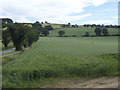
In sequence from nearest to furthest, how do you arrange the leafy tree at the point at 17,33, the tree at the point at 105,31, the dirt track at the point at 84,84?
the dirt track at the point at 84,84 < the leafy tree at the point at 17,33 < the tree at the point at 105,31

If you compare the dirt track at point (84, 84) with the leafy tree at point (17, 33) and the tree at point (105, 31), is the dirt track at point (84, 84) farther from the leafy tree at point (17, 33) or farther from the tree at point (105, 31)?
the tree at point (105, 31)

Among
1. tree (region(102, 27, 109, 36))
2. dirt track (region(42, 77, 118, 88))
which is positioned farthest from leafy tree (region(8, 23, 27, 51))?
tree (region(102, 27, 109, 36))

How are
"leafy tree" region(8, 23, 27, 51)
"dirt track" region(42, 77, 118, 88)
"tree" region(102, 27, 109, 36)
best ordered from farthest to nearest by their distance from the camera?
"tree" region(102, 27, 109, 36)
"leafy tree" region(8, 23, 27, 51)
"dirt track" region(42, 77, 118, 88)

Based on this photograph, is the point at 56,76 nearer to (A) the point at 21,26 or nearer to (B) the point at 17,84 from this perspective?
(B) the point at 17,84

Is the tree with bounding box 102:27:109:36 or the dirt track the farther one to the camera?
the tree with bounding box 102:27:109:36

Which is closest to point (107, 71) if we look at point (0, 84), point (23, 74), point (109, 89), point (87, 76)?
point (87, 76)

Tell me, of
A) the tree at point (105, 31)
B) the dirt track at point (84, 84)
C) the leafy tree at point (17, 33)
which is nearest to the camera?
the dirt track at point (84, 84)

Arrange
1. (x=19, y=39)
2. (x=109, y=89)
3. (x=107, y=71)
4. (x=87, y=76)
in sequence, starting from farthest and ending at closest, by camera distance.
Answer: (x=19, y=39), (x=107, y=71), (x=87, y=76), (x=109, y=89)

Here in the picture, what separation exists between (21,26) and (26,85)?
158 ft

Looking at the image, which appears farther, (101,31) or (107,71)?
(101,31)

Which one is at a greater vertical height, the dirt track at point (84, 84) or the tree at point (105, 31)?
the tree at point (105, 31)

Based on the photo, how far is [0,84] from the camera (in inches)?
581

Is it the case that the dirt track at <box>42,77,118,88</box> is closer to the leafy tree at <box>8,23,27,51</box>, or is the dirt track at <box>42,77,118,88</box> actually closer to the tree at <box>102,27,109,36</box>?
the leafy tree at <box>8,23,27,51</box>

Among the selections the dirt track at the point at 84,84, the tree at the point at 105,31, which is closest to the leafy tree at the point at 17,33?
the dirt track at the point at 84,84
